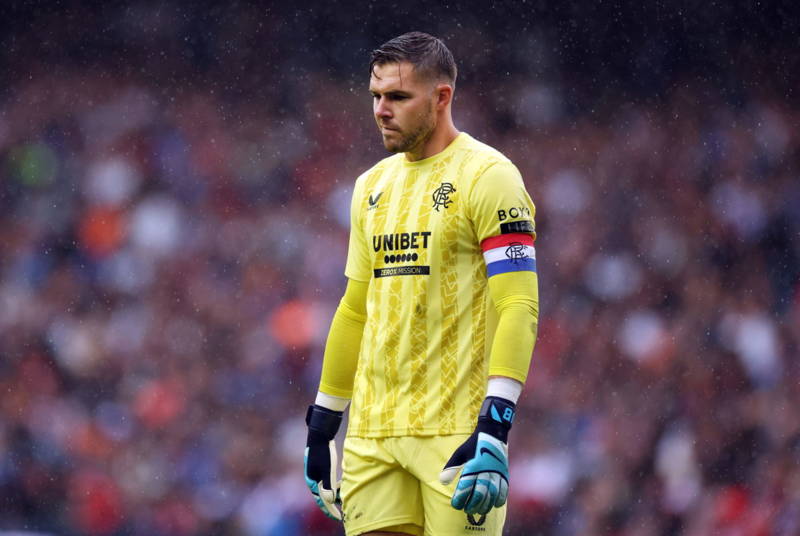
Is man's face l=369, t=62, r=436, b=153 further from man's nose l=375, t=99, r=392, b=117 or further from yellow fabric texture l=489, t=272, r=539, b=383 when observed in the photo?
yellow fabric texture l=489, t=272, r=539, b=383

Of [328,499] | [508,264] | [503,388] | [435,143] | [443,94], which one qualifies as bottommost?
[328,499]

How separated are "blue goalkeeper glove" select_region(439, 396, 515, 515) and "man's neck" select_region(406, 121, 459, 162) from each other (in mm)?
661

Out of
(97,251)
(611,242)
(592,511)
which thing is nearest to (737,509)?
(592,511)

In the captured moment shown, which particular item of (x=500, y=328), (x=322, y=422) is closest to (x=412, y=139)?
(x=500, y=328)

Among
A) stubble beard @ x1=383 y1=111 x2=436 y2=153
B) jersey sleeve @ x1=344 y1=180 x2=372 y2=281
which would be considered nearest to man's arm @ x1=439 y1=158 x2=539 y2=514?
stubble beard @ x1=383 y1=111 x2=436 y2=153

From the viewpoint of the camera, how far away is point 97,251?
6531 millimetres

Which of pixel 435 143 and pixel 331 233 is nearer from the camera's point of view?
pixel 435 143

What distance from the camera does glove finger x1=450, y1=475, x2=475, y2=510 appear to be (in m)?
2.79

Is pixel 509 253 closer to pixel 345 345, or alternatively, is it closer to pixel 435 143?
pixel 435 143

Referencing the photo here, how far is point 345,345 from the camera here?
3.35 m

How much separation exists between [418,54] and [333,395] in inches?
36.8

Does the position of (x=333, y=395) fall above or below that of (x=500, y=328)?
below

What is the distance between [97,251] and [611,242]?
2679 mm

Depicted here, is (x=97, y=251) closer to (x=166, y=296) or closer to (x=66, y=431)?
(x=166, y=296)
